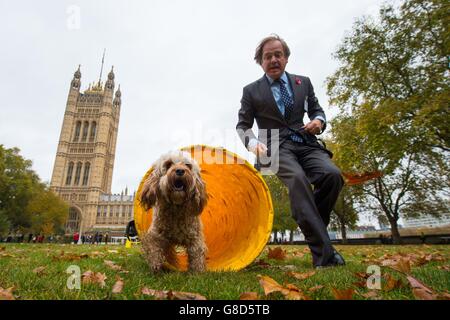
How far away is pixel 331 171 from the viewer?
12.3 feet

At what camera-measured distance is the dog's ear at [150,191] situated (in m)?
3.50

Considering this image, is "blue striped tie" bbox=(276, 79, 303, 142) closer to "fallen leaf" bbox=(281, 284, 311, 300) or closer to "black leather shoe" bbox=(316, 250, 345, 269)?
"black leather shoe" bbox=(316, 250, 345, 269)

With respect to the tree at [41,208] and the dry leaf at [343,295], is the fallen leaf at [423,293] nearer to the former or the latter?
the dry leaf at [343,295]

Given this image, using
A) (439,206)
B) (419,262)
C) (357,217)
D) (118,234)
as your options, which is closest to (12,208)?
(357,217)

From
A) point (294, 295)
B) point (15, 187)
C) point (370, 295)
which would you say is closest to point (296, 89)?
point (370, 295)

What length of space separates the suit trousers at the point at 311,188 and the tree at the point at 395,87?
361 inches

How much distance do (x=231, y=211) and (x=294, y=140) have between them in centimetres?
184

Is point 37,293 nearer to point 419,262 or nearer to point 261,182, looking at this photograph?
point 261,182

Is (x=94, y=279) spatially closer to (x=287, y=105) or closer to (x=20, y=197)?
(x=287, y=105)

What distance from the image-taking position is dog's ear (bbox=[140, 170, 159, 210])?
3504mm

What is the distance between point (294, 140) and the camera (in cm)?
412

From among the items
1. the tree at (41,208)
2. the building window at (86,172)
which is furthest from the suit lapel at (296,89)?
the building window at (86,172)
